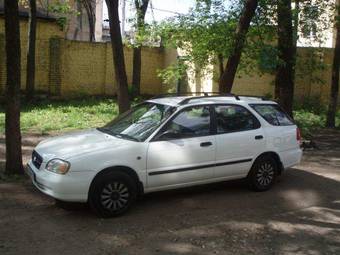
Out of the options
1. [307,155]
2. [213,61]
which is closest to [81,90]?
[213,61]

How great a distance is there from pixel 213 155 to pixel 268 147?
1.11 meters

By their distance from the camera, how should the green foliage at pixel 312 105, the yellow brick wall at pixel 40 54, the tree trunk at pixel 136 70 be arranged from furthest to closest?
the tree trunk at pixel 136 70 < the yellow brick wall at pixel 40 54 < the green foliage at pixel 312 105

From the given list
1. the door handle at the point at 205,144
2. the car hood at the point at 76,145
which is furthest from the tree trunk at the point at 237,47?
the car hood at the point at 76,145

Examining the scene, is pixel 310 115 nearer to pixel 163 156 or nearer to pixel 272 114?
pixel 272 114

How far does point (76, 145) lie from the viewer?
678cm

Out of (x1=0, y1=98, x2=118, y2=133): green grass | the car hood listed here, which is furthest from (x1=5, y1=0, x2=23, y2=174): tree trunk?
(x1=0, y1=98, x2=118, y2=133): green grass

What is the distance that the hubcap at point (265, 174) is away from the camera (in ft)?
26.3

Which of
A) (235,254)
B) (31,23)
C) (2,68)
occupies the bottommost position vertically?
(235,254)

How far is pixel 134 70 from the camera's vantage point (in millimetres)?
23219

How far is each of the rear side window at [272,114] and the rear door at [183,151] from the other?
1049 mm

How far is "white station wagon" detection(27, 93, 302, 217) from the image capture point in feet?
21.1

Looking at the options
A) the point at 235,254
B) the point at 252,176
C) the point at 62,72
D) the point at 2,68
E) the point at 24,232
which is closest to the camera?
the point at 235,254

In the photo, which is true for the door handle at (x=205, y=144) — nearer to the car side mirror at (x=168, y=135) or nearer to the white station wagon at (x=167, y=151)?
the white station wagon at (x=167, y=151)

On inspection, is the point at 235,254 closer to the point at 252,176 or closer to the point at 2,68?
the point at 252,176
